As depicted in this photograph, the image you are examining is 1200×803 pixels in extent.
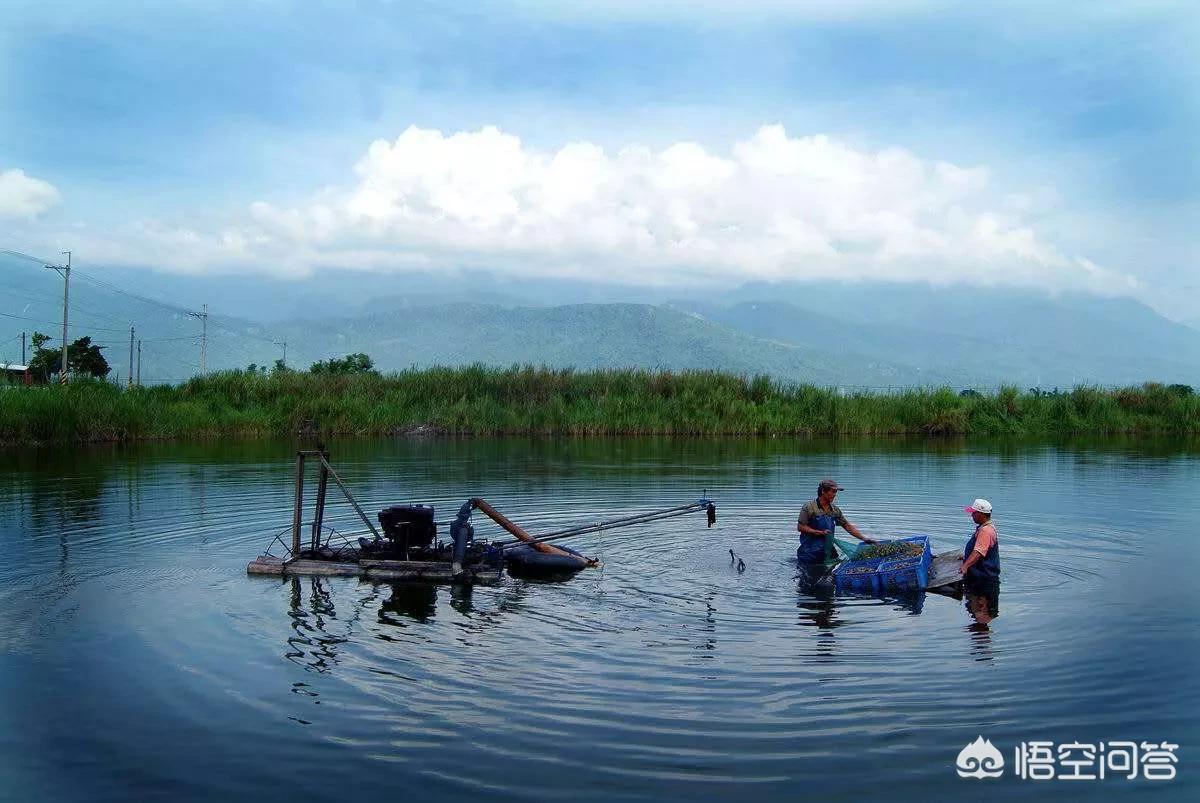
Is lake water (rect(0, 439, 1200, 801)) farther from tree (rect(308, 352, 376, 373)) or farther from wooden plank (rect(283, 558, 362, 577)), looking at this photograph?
tree (rect(308, 352, 376, 373))

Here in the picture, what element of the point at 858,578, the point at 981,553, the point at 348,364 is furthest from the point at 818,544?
the point at 348,364

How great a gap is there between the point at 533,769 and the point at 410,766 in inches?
37.1

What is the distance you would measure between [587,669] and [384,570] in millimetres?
5265

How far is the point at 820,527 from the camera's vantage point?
16.0 metres

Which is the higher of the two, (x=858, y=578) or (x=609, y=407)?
(x=609, y=407)

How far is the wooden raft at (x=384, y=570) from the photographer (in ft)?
49.0

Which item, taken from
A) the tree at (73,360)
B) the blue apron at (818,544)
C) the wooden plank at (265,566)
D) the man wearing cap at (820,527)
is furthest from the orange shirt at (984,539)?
the tree at (73,360)

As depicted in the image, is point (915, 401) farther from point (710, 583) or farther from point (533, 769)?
point (533, 769)

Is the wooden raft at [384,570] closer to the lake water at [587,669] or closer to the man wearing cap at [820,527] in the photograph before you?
the lake water at [587,669]

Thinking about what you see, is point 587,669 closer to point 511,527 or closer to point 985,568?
point 511,527

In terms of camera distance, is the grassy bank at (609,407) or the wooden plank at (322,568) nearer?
the wooden plank at (322,568)

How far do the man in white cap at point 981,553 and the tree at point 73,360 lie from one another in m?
70.4

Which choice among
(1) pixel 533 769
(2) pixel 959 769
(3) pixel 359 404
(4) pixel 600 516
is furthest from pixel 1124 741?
(3) pixel 359 404

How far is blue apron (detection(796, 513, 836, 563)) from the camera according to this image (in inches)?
626
